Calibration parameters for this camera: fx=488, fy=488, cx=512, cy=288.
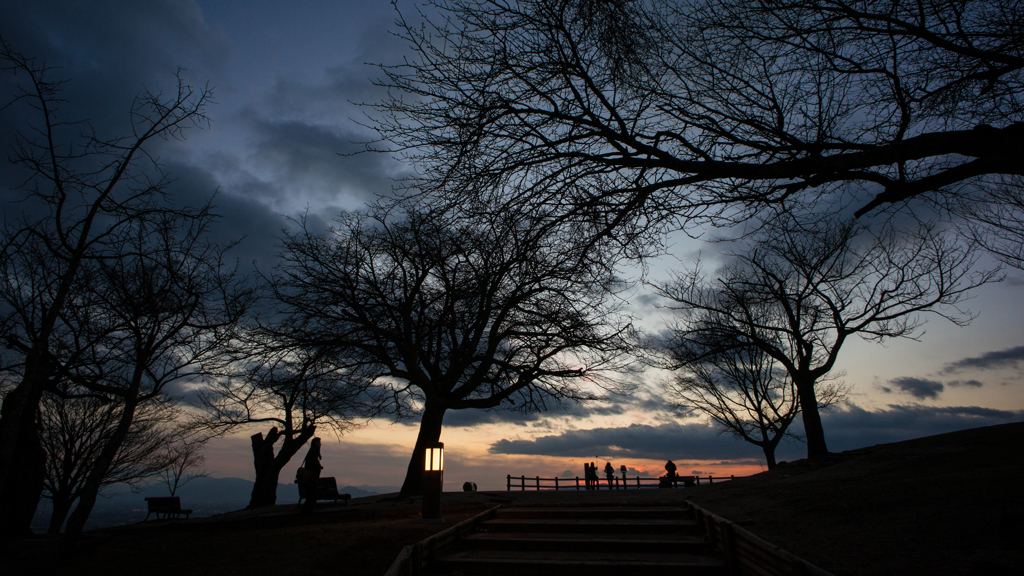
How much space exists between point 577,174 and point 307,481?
13.3 m

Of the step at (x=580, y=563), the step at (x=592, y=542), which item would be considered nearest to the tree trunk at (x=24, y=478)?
the step at (x=580, y=563)

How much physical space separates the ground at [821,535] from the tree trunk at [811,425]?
4.15 meters

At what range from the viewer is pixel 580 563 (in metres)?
6.29

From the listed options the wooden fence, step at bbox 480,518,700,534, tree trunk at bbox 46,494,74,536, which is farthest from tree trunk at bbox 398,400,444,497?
tree trunk at bbox 46,494,74,536

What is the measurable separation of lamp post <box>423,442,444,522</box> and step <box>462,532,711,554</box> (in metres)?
2.67

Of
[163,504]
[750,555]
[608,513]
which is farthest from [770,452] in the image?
[163,504]

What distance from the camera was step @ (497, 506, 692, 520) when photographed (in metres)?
9.16

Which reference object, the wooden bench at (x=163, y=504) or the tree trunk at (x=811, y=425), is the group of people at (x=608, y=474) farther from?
the wooden bench at (x=163, y=504)

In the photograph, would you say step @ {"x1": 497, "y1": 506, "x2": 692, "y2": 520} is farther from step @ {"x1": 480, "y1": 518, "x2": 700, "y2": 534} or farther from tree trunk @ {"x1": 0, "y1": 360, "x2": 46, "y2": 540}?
tree trunk @ {"x1": 0, "y1": 360, "x2": 46, "y2": 540}

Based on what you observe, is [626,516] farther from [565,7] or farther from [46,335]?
[46,335]

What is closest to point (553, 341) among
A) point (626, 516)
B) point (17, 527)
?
point (626, 516)

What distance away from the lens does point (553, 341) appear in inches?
606

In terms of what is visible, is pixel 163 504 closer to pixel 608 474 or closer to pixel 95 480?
pixel 95 480

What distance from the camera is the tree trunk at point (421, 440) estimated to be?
53.1 ft
